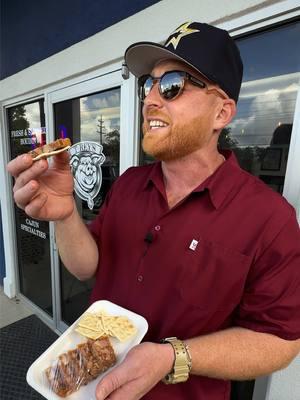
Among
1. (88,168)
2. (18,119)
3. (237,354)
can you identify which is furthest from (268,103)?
(18,119)

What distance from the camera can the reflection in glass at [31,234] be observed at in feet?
8.19

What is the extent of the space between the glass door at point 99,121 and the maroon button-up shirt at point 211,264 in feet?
2.74

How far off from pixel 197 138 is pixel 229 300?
542 mm

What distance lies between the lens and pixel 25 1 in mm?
2158

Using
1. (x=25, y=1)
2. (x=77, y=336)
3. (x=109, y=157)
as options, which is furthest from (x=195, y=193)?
(x=25, y=1)

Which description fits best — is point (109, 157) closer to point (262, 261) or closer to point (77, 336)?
point (77, 336)

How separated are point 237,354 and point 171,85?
A: 33.9 inches

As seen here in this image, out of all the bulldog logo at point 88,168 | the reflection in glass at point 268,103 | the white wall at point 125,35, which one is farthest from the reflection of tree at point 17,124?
the reflection in glass at point 268,103

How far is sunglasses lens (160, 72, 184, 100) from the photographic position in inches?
34.0

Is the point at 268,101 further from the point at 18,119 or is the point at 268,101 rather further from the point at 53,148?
the point at 18,119

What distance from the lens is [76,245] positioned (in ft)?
3.13

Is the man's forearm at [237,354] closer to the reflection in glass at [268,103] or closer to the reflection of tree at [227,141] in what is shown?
the reflection in glass at [268,103]

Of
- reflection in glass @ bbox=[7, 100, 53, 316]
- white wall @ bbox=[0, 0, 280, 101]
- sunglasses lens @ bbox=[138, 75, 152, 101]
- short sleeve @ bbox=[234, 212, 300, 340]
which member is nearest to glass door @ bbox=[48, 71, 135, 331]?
white wall @ bbox=[0, 0, 280, 101]

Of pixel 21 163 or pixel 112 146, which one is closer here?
pixel 21 163
